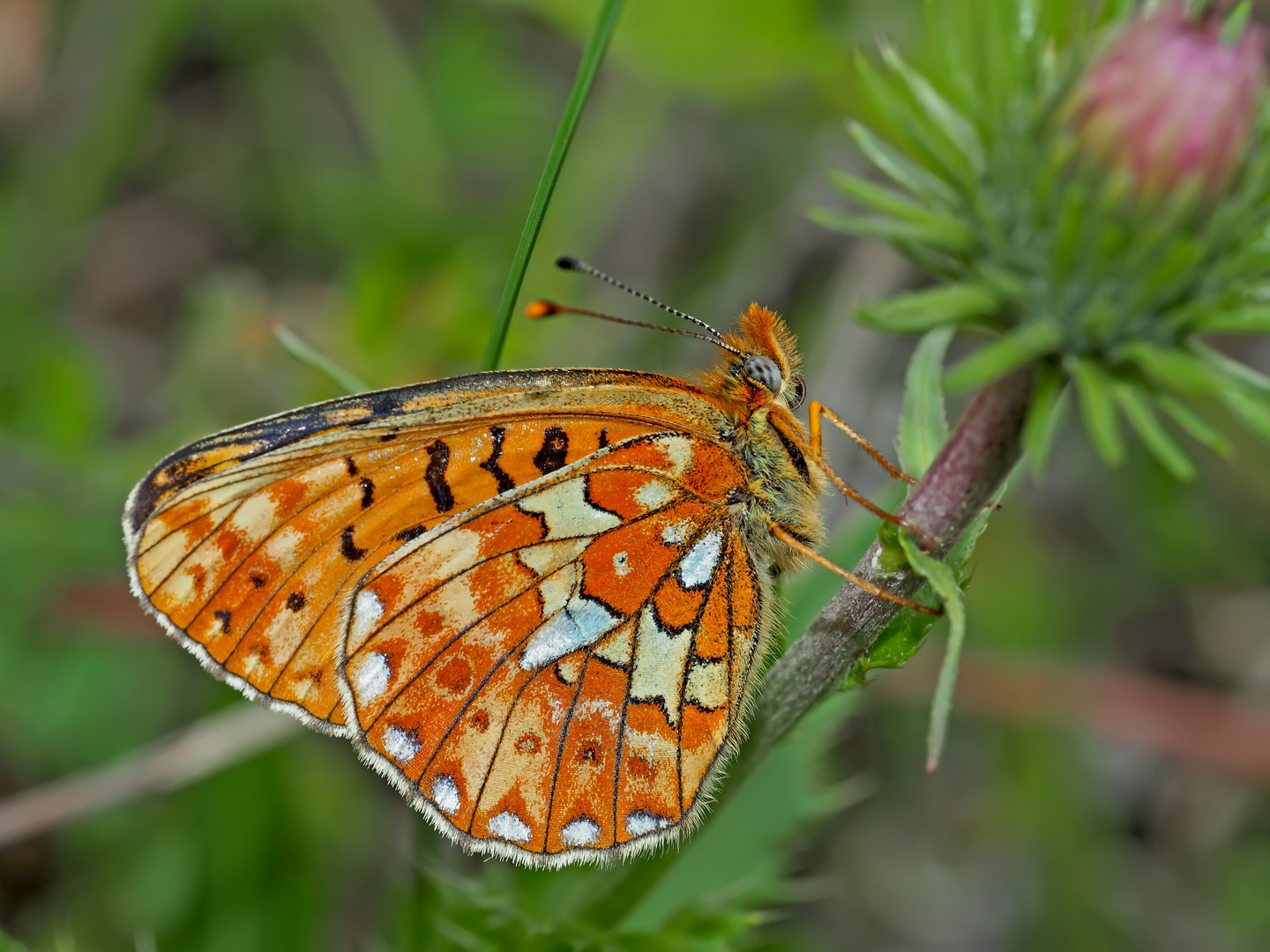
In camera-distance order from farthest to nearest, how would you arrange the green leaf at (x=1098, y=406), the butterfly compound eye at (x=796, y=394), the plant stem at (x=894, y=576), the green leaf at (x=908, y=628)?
the butterfly compound eye at (x=796, y=394) < the green leaf at (x=908, y=628) < the plant stem at (x=894, y=576) < the green leaf at (x=1098, y=406)

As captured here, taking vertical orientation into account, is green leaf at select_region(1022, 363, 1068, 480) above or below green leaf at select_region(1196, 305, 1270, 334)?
below

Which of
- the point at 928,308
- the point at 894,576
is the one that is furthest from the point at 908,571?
the point at 928,308

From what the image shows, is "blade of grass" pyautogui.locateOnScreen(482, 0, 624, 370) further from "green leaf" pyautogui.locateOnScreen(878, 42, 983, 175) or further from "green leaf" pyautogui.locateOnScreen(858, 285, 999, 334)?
"green leaf" pyautogui.locateOnScreen(858, 285, 999, 334)

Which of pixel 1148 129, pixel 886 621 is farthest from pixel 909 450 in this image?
pixel 1148 129

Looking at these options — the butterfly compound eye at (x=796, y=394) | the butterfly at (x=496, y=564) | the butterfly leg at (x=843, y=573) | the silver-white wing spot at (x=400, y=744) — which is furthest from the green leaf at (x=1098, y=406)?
the silver-white wing spot at (x=400, y=744)

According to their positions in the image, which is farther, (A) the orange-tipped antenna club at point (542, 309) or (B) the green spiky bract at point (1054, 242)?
(A) the orange-tipped antenna club at point (542, 309)

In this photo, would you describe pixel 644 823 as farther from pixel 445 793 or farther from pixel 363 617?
pixel 363 617

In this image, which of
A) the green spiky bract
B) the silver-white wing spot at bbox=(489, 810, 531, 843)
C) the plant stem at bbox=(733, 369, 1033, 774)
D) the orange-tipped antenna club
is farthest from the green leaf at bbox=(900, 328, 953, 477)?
the silver-white wing spot at bbox=(489, 810, 531, 843)

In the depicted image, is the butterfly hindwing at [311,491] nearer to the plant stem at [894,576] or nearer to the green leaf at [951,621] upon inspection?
the plant stem at [894,576]
